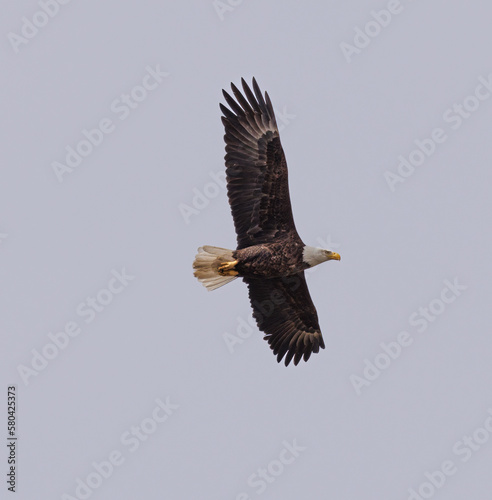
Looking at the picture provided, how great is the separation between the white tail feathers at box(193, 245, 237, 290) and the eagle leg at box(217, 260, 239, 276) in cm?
6

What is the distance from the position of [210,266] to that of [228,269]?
1.01 ft

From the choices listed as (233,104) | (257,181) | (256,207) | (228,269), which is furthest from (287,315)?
(233,104)

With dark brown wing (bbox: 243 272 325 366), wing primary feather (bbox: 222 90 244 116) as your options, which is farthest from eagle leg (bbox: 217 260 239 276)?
wing primary feather (bbox: 222 90 244 116)

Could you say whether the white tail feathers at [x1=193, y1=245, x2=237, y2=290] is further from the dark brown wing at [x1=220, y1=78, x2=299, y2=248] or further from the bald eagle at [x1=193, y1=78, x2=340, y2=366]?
the dark brown wing at [x1=220, y1=78, x2=299, y2=248]

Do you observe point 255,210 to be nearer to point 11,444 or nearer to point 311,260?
point 311,260

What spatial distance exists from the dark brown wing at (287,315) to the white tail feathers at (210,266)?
0.86m

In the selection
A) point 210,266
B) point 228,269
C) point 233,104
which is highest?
point 233,104

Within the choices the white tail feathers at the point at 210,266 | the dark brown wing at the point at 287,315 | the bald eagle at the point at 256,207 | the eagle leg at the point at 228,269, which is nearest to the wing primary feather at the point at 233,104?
→ the bald eagle at the point at 256,207

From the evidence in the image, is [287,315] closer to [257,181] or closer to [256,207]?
→ [256,207]

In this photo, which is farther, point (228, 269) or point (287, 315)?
point (287, 315)

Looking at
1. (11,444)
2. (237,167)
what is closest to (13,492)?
(11,444)

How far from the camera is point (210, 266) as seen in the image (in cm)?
2005

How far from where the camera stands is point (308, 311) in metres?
21.2

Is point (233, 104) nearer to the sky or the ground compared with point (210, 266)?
nearer to the sky
